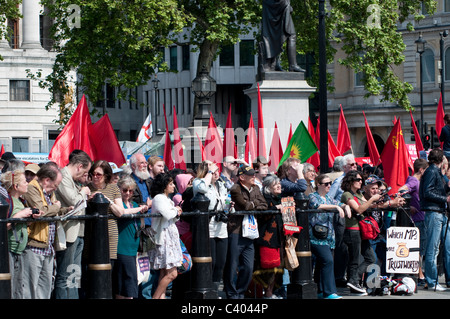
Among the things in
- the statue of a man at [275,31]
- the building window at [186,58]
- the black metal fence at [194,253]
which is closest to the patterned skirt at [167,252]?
the black metal fence at [194,253]

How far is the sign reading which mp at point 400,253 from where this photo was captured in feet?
39.2

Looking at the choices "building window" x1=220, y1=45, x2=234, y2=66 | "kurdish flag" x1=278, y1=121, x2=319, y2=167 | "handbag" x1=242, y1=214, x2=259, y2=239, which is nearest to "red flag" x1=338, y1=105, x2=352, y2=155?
"kurdish flag" x1=278, y1=121, x2=319, y2=167

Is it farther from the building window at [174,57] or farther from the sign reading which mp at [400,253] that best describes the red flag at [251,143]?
the building window at [174,57]

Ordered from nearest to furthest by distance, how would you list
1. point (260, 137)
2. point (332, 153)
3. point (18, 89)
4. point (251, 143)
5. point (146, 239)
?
point (146, 239)
point (260, 137)
point (251, 143)
point (332, 153)
point (18, 89)

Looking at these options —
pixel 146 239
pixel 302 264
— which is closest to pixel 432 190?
pixel 302 264

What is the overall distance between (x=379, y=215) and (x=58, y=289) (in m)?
4.96

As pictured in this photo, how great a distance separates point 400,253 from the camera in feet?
39.3

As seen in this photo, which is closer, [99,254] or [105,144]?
[99,254]

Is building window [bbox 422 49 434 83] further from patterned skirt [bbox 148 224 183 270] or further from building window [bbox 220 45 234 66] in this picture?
patterned skirt [bbox 148 224 183 270]

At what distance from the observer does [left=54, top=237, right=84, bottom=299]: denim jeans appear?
9586 mm

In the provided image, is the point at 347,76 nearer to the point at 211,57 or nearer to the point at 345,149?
the point at 211,57

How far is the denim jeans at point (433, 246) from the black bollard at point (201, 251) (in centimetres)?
380

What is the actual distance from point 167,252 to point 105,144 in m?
5.49

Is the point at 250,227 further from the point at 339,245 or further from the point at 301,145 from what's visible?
the point at 301,145
